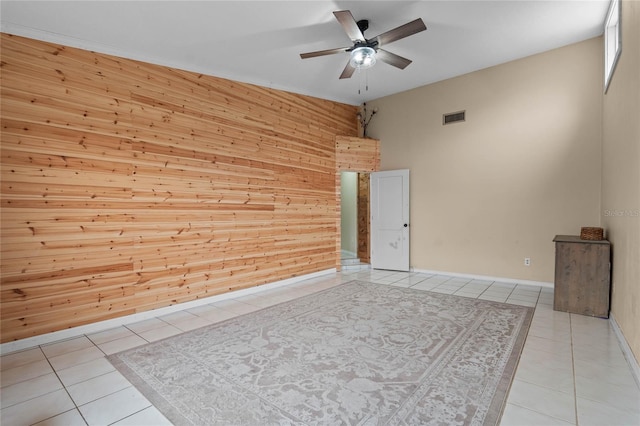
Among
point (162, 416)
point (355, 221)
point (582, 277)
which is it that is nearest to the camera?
point (162, 416)

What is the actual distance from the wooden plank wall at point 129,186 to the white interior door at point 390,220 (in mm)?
2068

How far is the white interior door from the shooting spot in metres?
6.45

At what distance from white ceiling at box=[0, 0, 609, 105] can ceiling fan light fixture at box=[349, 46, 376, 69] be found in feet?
1.22

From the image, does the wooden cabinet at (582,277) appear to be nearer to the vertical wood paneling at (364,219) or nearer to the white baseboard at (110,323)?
the vertical wood paneling at (364,219)

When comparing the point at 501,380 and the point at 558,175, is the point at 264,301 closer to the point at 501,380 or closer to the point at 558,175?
the point at 501,380

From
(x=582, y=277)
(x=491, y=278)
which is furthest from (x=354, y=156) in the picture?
(x=582, y=277)

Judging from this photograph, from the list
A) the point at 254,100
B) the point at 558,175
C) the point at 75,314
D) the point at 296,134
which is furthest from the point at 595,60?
the point at 75,314

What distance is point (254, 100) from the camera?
5.12m

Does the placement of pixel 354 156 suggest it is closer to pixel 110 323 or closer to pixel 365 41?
pixel 365 41

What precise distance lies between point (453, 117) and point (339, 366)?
16.4ft

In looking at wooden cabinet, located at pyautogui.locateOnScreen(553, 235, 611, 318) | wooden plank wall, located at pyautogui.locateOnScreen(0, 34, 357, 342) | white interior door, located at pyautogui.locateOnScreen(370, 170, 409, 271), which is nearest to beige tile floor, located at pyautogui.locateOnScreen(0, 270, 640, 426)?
wooden cabinet, located at pyautogui.locateOnScreen(553, 235, 611, 318)

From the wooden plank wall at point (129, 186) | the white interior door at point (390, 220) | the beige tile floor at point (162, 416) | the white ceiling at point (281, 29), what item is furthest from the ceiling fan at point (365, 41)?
the beige tile floor at point (162, 416)

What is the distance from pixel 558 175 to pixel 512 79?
5.68 feet

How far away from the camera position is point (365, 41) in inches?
141
